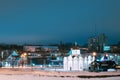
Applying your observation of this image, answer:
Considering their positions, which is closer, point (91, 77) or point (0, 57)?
point (91, 77)

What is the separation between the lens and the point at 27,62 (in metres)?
43.2

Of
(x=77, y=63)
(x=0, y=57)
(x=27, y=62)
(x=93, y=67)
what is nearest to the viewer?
(x=93, y=67)

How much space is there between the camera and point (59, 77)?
85.3ft

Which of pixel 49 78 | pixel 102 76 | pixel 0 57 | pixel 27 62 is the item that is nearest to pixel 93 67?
pixel 102 76

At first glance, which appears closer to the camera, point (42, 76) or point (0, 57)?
point (42, 76)

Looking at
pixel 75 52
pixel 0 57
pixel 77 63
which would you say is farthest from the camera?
pixel 0 57

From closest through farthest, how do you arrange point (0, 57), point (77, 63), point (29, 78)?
1. point (29, 78)
2. point (77, 63)
3. point (0, 57)

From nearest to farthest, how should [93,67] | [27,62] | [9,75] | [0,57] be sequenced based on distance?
[9,75] < [93,67] < [27,62] < [0,57]

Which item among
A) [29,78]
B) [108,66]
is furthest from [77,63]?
[29,78]

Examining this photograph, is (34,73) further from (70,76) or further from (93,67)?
(93,67)

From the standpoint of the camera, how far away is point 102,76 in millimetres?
26875

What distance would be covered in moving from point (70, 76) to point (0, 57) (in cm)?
2833

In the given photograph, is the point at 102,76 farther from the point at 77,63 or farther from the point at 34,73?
the point at 77,63

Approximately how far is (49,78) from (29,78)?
125 centimetres
